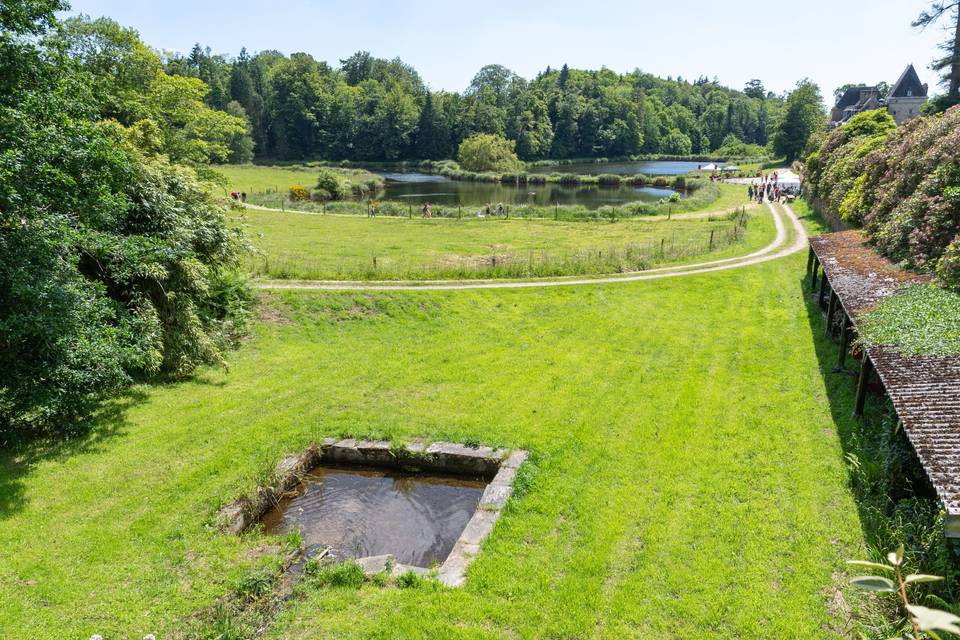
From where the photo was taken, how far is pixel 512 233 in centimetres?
3791

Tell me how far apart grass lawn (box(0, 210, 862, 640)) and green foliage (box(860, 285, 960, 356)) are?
223cm

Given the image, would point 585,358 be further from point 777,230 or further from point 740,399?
point 777,230

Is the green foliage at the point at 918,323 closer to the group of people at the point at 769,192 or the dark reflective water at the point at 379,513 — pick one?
the dark reflective water at the point at 379,513

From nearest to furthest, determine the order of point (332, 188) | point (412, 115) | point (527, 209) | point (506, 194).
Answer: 1. point (527, 209)
2. point (332, 188)
3. point (506, 194)
4. point (412, 115)

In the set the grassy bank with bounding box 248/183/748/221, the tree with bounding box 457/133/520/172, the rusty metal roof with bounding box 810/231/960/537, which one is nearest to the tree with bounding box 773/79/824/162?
the tree with bounding box 457/133/520/172

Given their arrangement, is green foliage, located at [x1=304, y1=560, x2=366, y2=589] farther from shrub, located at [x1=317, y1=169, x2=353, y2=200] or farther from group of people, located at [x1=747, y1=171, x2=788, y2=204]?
shrub, located at [x1=317, y1=169, x2=353, y2=200]

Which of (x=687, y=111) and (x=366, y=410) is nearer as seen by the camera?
(x=366, y=410)

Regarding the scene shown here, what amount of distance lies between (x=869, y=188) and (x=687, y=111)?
152m

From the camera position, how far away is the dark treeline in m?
117

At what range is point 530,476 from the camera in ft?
34.3

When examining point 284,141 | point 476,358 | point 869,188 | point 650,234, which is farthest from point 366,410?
point 284,141

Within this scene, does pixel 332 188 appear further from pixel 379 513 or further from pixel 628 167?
pixel 628 167

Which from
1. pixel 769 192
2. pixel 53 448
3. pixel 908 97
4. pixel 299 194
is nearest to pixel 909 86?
pixel 908 97

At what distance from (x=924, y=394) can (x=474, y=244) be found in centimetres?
2614
